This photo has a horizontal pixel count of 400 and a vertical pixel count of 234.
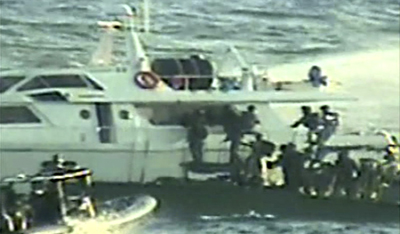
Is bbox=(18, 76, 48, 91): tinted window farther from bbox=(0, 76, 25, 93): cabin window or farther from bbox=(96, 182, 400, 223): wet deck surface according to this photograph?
bbox=(96, 182, 400, 223): wet deck surface

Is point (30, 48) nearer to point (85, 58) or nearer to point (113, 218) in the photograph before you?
point (85, 58)

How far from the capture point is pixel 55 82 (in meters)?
10.8

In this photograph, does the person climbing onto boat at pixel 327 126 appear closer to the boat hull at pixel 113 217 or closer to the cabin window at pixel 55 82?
the boat hull at pixel 113 217

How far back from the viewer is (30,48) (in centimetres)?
1542

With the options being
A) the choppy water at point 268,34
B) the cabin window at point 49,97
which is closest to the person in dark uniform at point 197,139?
the cabin window at point 49,97

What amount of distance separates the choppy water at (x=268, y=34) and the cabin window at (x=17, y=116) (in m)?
3.05

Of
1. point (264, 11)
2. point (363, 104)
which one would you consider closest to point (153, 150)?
point (363, 104)

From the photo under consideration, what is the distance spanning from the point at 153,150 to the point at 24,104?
830 millimetres

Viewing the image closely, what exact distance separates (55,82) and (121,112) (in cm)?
44

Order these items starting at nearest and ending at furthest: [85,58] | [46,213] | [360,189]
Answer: [46,213]
[360,189]
[85,58]

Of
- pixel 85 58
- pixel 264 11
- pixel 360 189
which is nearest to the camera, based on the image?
pixel 360 189

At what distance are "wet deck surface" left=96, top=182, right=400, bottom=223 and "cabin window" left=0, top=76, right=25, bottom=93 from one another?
0.82 m

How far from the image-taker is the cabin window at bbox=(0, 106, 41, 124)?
10.9 meters

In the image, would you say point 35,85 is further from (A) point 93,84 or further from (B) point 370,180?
(B) point 370,180
